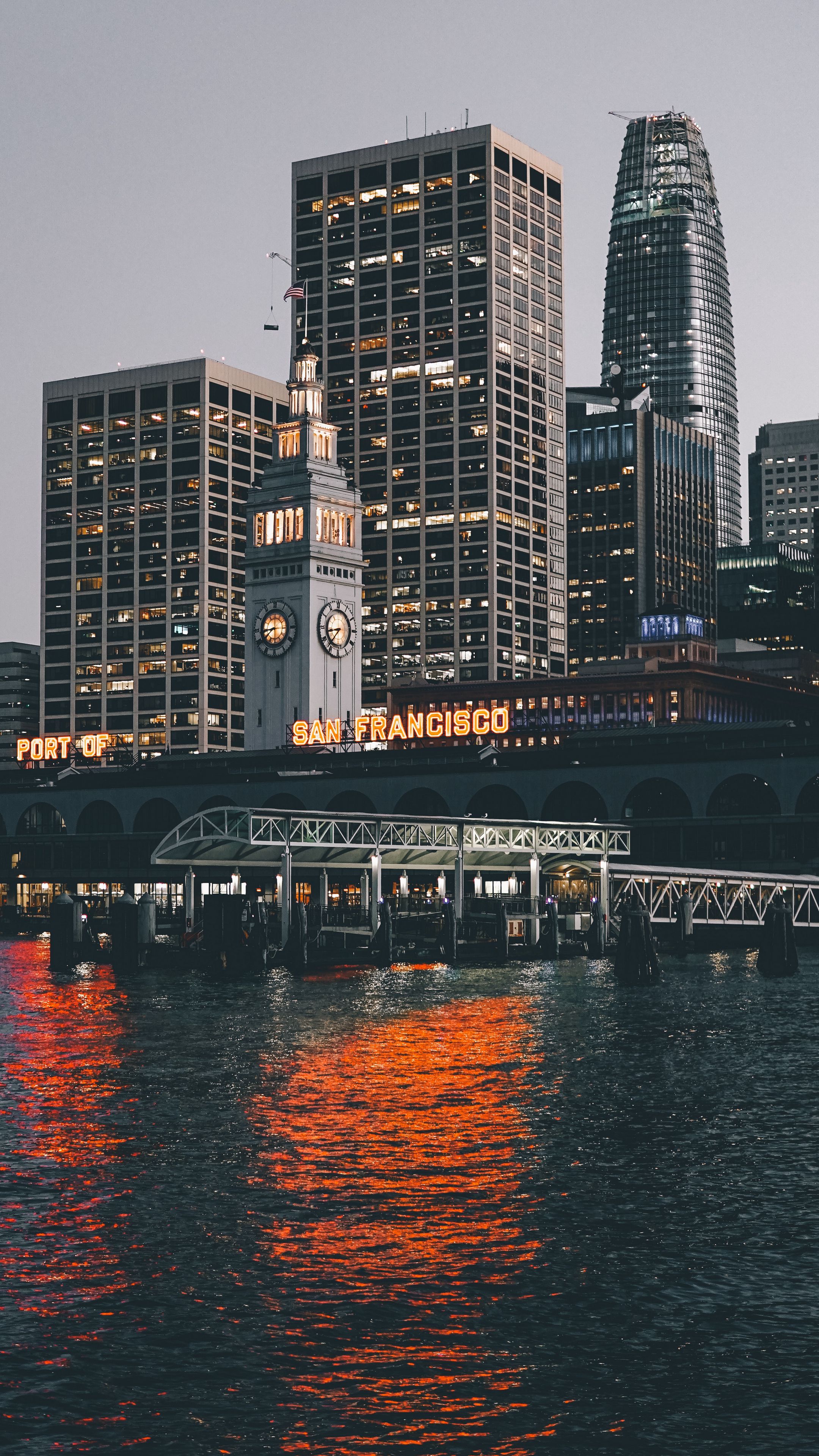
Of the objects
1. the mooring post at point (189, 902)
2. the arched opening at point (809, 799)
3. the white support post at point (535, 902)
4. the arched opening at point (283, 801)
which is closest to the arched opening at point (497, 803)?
the arched opening at point (283, 801)

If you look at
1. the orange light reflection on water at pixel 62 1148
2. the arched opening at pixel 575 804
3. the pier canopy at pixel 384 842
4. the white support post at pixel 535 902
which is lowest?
the orange light reflection on water at pixel 62 1148

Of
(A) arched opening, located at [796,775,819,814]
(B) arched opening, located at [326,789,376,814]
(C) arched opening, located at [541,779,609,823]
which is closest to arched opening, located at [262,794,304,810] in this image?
(B) arched opening, located at [326,789,376,814]

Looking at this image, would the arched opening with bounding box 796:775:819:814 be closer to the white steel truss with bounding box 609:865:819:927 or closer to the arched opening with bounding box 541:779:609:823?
the white steel truss with bounding box 609:865:819:927

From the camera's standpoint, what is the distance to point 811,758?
6447 inches

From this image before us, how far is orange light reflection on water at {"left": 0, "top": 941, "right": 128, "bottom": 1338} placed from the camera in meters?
37.9

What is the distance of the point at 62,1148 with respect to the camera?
173ft

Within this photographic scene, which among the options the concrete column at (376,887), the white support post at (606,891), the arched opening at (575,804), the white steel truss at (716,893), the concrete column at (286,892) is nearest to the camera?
the concrete column at (286,892)

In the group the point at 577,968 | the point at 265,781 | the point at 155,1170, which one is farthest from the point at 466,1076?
the point at 265,781

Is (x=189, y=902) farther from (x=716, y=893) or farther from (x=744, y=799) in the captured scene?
(x=744, y=799)

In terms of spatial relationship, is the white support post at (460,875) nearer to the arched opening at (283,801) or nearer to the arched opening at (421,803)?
the arched opening at (421,803)

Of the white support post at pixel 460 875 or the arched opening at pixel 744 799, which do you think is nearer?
the white support post at pixel 460 875

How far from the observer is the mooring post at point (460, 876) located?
133250 mm

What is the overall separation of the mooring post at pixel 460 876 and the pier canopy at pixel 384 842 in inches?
5.7

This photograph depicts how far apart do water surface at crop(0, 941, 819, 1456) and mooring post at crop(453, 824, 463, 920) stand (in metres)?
53.8
